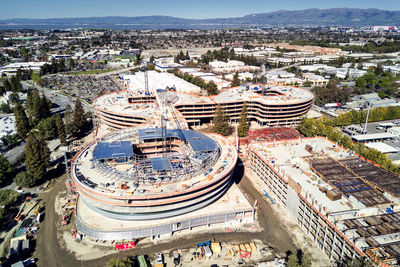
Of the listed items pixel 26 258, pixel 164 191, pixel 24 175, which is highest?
pixel 164 191

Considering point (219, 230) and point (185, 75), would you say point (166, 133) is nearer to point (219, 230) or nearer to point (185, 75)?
point (219, 230)

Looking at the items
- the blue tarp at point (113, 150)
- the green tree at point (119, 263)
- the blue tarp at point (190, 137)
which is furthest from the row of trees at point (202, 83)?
the green tree at point (119, 263)

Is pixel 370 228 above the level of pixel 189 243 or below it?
above

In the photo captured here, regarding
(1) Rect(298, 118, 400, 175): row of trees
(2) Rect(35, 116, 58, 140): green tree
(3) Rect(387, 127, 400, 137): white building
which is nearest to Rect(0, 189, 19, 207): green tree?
(2) Rect(35, 116, 58, 140): green tree

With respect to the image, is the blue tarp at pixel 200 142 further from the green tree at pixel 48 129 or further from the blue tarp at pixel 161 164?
the green tree at pixel 48 129

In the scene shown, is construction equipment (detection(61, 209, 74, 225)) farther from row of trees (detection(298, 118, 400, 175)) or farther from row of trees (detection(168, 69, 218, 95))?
row of trees (detection(168, 69, 218, 95))

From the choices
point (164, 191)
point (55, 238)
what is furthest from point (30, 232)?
point (164, 191)

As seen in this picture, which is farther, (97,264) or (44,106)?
(44,106)

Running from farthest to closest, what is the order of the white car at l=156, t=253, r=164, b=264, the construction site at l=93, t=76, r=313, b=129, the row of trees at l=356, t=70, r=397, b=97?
the row of trees at l=356, t=70, r=397, b=97 → the construction site at l=93, t=76, r=313, b=129 → the white car at l=156, t=253, r=164, b=264
